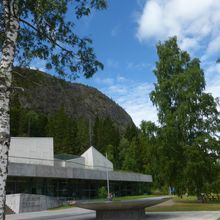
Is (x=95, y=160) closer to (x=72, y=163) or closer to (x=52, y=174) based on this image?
(x=72, y=163)

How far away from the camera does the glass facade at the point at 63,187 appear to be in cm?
3947

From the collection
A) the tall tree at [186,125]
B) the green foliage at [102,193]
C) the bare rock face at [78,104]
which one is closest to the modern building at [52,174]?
the green foliage at [102,193]

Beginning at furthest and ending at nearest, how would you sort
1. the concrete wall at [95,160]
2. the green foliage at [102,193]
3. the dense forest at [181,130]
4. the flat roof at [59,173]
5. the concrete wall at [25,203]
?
the concrete wall at [95,160] → the green foliage at [102,193] → the flat roof at [59,173] → the dense forest at [181,130] → the concrete wall at [25,203]

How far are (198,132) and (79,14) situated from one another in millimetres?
23616

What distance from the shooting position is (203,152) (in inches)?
1198

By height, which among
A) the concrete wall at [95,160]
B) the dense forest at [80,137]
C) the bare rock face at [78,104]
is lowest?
the concrete wall at [95,160]

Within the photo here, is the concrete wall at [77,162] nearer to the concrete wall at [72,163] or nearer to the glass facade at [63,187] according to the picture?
the concrete wall at [72,163]

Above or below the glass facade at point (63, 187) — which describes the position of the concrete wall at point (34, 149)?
above

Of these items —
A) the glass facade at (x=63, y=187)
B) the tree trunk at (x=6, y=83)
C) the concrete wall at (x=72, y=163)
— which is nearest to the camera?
the tree trunk at (x=6, y=83)

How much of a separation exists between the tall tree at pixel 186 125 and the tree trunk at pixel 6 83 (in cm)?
2368

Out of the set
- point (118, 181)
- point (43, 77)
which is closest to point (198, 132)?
point (43, 77)

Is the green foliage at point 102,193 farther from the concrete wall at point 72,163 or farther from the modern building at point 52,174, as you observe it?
the concrete wall at point 72,163

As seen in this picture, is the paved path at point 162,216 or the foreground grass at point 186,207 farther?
the foreground grass at point 186,207

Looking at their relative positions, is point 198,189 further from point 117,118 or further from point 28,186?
point 117,118
